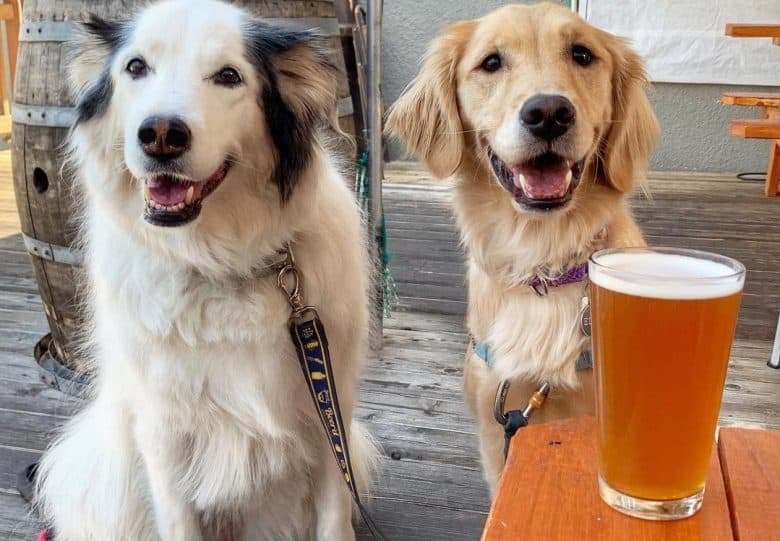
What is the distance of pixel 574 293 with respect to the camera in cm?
143

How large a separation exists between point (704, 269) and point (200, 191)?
861mm

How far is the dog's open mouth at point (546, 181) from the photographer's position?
4.52ft

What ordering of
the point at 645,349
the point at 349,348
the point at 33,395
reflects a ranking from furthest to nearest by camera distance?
1. the point at 33,395
2. the point at 349,348
3. the point at 645,349

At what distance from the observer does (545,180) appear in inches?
55.1

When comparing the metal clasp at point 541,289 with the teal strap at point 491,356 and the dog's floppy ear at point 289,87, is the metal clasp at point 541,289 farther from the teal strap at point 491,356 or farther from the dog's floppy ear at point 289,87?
the dog's floppy ear at point 289,87

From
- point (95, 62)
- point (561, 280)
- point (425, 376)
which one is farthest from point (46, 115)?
point (561, 280)

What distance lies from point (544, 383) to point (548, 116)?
1.66ft

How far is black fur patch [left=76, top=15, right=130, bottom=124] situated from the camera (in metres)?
1.29

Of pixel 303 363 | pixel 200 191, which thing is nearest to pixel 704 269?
pixel 303 363

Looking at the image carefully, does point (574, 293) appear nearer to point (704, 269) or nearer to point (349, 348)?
point (349, 348)

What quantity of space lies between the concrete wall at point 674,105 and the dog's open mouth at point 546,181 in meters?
5.36

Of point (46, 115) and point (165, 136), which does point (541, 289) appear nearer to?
point (165, 136)

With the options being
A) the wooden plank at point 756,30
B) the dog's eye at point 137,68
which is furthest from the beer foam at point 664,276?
the wooden plank at point 756,30

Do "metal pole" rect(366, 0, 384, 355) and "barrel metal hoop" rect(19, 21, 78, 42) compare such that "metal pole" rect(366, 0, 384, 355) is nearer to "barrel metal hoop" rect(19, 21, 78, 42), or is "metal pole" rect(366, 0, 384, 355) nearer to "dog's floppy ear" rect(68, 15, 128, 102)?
"barrel metal hoop" rect(19, 21, 78, 42)
